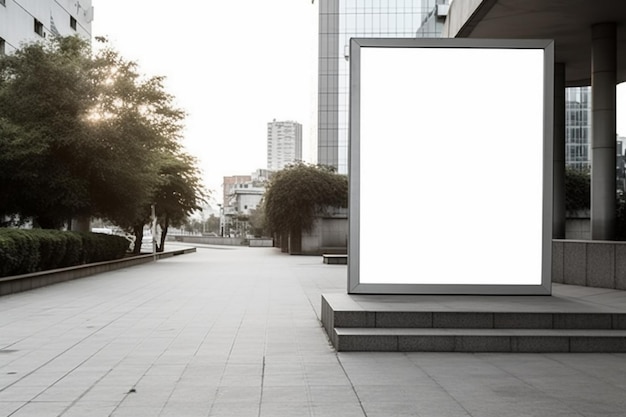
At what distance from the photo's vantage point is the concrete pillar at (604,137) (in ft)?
58.7

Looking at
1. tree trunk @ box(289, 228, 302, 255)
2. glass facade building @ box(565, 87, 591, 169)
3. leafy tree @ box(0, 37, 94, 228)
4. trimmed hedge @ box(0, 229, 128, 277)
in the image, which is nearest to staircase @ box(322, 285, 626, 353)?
trimmed hedge @ box(0, 229, 128, 277)

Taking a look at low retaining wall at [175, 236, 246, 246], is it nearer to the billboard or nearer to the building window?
the building window

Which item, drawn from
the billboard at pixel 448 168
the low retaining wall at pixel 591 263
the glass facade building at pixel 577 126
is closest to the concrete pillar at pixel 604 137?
the low retaining wall at pixel 591 263

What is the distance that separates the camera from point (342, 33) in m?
94.6

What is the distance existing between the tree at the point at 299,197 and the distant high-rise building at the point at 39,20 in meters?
15.1

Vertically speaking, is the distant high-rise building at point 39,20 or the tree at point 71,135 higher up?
the distant high-rise building at point 39,20

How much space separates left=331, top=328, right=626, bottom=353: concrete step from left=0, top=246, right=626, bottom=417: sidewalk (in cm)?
21

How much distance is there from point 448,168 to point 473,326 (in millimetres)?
3151

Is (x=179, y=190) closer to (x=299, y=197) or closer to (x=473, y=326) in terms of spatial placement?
(x=299, y=197)

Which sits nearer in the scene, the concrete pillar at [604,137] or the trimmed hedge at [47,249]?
the trimmed hedge at [47,249]

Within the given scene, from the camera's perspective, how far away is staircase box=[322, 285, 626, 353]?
905 centimetres

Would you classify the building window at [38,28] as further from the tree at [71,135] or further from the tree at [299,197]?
the tree at [71,135]

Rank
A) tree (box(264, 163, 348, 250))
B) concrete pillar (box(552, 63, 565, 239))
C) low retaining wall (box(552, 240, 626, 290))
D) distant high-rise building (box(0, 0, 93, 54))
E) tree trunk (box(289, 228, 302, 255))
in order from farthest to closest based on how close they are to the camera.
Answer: tree trunk (box(289, 228, 302, 255))
tree (box(264, 163, 348, 250))
distant high-rise building (box(0, 0, 93, 54))
concrete pillar (box(552, 63, 565, 239))
low retaining wall (box(552, 240, 626, 290))

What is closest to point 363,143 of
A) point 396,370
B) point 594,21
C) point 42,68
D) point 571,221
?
point 396,370
